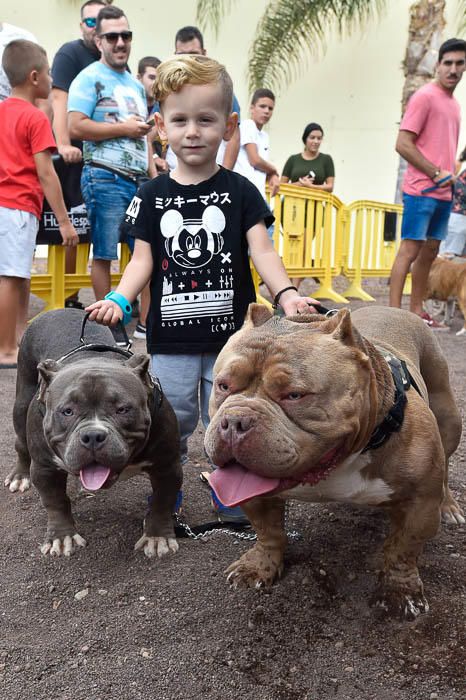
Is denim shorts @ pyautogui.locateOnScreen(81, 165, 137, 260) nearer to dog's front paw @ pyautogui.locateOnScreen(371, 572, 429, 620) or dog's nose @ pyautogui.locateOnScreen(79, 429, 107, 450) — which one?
dog's nose @ pyautogui.locateOnScreen(79, 429, 107, 450)

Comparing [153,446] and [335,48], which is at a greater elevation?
[335,48]

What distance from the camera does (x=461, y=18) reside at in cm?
1375

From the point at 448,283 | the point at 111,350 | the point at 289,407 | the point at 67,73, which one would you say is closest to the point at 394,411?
the point at 289,407

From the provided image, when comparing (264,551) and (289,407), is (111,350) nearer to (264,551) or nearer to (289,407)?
(264,551)

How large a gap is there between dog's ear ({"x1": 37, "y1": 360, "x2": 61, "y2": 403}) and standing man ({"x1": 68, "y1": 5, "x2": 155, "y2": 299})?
10.9 ft

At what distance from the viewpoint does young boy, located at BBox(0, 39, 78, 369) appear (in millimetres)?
5375

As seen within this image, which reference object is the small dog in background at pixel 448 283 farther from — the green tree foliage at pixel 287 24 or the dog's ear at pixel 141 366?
the green tree foliage at pixel 287 24

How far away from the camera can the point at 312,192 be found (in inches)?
392

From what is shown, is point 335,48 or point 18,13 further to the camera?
point 335,48

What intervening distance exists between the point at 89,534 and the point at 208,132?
1.81 metres

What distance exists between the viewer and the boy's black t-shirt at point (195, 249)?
10.6 ft

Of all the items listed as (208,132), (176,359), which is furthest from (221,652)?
(208,132)

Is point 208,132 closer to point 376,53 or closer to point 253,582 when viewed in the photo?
point 253,582

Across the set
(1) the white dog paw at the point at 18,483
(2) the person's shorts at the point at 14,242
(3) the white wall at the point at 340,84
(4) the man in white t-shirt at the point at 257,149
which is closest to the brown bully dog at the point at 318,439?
(1) the white dog paw at the point at 18,483
